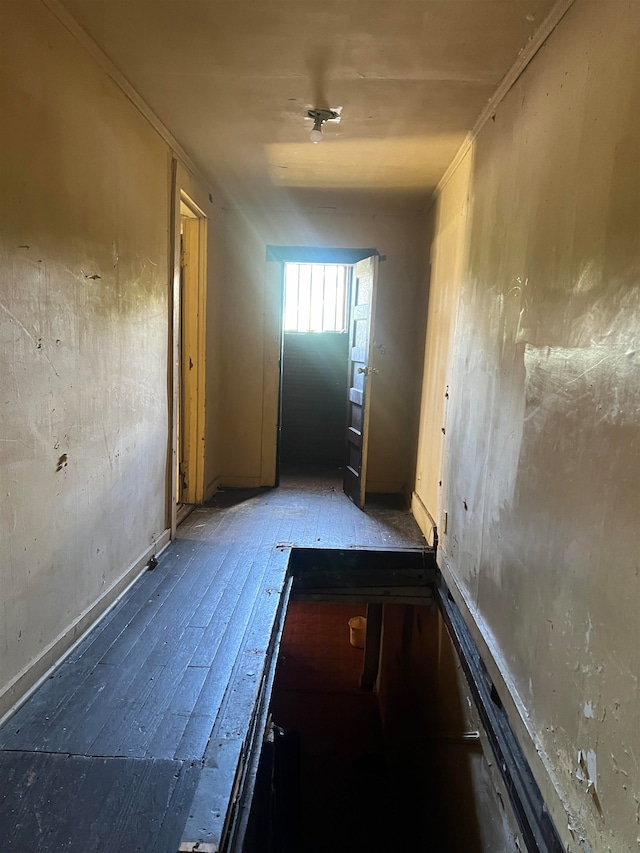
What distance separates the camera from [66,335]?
6.73 ft

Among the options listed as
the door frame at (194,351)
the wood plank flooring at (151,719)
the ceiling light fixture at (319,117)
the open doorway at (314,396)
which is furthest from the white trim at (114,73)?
the open doorway at (314,396)

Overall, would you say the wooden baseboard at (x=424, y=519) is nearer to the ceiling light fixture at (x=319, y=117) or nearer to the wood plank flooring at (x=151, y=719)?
the wood plank flooring at (x=151, y=719)

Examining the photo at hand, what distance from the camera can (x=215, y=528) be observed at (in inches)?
148

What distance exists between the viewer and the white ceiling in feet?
5.99

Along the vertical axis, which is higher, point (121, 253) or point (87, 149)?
point (87, 149)

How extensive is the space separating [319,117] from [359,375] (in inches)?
86.5

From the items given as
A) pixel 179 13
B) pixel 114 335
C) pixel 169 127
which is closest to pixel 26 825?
pixel 114 335

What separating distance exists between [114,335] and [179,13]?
127 centimetres

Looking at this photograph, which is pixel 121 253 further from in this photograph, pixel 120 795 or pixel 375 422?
pixel 375 422

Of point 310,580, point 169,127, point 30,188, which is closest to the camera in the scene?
point 30,188

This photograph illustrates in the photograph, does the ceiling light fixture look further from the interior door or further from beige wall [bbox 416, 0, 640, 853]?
the interior door

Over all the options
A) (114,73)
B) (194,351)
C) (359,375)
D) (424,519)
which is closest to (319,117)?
(114,73)

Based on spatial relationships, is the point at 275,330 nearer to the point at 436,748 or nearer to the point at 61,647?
the point at 61,647

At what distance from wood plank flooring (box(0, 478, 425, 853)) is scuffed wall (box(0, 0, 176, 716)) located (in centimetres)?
17
